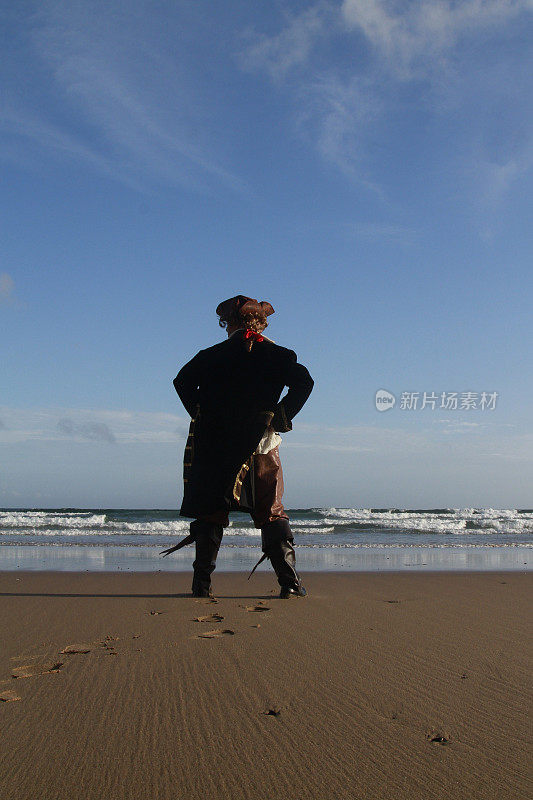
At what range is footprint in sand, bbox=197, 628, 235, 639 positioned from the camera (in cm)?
298

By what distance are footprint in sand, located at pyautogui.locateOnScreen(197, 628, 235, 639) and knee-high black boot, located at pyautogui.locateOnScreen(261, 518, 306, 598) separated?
111 cm

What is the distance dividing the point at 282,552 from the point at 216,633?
4.02 ft

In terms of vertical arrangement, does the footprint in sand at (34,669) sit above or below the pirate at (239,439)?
below

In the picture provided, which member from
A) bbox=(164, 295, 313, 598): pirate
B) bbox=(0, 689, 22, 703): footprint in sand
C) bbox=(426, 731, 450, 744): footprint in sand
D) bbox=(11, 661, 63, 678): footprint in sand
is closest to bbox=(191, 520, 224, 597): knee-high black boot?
bbox=(164, 295, 313, 598): pirate

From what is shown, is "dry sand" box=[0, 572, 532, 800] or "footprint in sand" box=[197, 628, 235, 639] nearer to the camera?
"dry sand" box=[0, 572, 532, 800]

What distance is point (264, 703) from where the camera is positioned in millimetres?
1971

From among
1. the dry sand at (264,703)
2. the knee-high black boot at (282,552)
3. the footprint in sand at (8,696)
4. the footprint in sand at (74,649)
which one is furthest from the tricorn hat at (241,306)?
the footprint in sand at (8,696)

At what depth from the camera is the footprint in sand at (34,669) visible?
7.55ft

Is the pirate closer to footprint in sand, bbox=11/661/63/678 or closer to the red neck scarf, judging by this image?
the red neck scarf

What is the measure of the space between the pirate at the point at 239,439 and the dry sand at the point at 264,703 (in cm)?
55

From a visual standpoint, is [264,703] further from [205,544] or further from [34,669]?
[205,544]

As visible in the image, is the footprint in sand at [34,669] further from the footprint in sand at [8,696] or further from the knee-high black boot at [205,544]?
the knee-high black boot at [205,544]

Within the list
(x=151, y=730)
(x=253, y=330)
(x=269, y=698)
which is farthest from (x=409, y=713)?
(x=253, y=330)

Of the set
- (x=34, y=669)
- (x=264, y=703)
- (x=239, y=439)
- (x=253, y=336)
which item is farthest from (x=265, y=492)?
(x=264, y=703)
